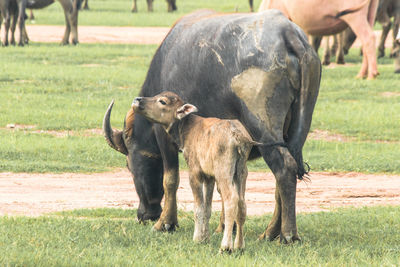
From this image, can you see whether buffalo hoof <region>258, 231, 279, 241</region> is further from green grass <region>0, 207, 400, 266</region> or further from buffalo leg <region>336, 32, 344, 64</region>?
buffalo leg <region>336, 32, 344, 64</region>

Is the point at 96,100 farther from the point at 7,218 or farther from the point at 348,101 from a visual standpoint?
the point at 7,218

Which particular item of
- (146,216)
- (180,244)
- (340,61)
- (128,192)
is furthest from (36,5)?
(180,244)

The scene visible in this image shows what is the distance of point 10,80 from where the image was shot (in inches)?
727

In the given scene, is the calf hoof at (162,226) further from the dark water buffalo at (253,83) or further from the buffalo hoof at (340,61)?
the buffalo hoof at (340,61)

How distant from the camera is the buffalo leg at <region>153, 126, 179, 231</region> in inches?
300

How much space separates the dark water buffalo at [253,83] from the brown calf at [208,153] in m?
0.40

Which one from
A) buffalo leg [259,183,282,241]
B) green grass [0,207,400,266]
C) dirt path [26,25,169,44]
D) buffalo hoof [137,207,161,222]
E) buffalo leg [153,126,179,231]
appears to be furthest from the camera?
dirt path [26,25,169,44]

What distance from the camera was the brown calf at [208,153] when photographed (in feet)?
21.1

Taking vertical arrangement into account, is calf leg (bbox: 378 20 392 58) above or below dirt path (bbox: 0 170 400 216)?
below

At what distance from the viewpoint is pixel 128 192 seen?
34.1 ft

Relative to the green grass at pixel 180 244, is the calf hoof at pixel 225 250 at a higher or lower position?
higher

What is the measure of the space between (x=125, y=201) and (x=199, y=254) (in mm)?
3388

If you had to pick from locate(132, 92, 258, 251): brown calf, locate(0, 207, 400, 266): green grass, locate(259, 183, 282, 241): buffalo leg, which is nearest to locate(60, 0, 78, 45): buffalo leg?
locate(0, 207, 400, 266): green grass

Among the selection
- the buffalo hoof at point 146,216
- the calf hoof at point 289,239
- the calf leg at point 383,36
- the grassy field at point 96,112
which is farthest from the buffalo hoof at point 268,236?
the calf leg at point 383,36
